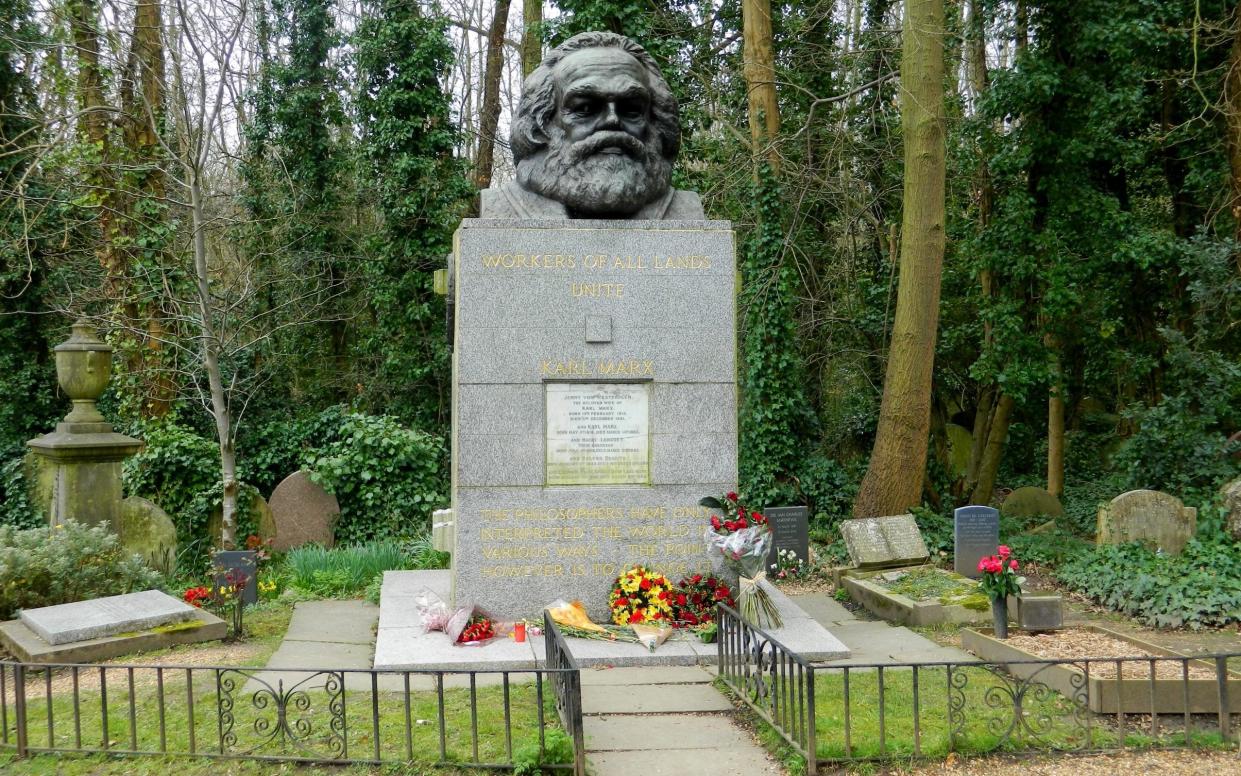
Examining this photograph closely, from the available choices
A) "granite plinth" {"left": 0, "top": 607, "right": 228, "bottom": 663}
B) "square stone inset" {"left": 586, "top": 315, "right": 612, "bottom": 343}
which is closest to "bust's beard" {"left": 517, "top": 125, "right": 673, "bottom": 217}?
"square stone inset" {"left": 586, "top": 315, "right": 612, "bottom": 343}

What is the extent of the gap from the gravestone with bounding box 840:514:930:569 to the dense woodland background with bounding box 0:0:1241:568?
7.28 ft

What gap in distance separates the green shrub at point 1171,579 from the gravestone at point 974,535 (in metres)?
0.85

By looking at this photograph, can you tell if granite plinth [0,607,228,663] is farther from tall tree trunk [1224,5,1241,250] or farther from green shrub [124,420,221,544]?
tall tree trunk [1224,5,1241,250]

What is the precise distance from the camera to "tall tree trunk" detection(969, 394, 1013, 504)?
15.9m

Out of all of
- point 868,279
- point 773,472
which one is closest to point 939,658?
point 773,472

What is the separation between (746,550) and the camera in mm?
6824

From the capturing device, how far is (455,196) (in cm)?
1633

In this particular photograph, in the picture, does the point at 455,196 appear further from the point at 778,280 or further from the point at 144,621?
the point at 144,621

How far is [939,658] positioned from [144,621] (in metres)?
5.44

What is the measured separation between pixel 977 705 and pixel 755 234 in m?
9.13

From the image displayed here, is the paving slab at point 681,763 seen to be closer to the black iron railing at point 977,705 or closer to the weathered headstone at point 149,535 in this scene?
the black iron railing at point 977,705

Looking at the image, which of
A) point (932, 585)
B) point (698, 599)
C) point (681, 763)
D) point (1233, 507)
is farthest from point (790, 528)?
point (681, 763)

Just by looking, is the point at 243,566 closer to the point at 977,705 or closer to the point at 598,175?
the point at 598,175

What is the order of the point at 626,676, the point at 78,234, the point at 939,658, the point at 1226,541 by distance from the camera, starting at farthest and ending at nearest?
1. the point at 78,234
2. the point at 1226,541
3. the point at 939,658
4. the point at 626,676
